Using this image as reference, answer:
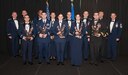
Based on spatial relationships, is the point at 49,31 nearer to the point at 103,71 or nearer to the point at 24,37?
the point at 24,37

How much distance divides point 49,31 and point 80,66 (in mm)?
1380

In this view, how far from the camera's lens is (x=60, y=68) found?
8.52 meters

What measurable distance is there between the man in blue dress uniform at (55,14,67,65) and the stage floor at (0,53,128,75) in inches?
11.4

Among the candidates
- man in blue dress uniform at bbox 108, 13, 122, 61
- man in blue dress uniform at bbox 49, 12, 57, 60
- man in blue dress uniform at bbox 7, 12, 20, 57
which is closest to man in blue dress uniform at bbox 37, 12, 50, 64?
man in blue dress uniform at bbox 49, 12, 57, 60

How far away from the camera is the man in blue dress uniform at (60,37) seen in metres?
8.96

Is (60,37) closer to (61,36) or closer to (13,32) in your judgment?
(61,36)

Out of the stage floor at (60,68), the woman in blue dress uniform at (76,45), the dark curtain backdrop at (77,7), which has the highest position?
the dark curtain backdrop at (77,7)

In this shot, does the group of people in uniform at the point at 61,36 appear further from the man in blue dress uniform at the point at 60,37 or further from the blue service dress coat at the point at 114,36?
the blue service dress coat at the point at 114,36

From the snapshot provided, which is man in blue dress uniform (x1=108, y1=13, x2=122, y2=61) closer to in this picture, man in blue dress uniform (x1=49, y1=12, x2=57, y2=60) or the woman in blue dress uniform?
the woman in blue dress uniform

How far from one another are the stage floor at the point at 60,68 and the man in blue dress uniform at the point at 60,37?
289mm

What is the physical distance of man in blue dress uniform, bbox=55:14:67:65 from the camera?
896 cm

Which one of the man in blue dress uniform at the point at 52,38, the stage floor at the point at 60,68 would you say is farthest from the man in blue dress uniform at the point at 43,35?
the stage floor at the point at 60,68

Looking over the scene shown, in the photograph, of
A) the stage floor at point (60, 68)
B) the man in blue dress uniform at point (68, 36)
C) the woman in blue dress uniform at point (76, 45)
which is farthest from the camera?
the man in blue dress uniform at point (68, 36)

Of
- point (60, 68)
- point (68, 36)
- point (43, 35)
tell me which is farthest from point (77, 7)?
point (60, 68)
